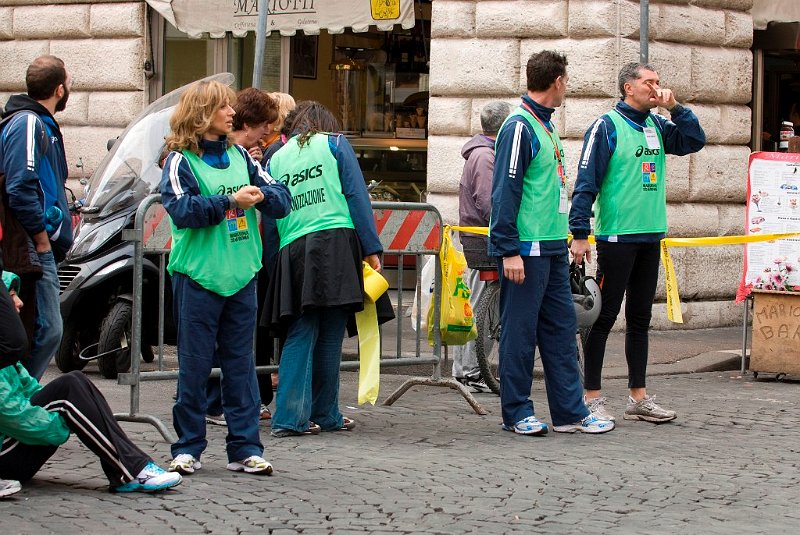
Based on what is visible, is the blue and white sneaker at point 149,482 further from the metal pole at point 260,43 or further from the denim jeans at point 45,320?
the metal pole at point 260,43

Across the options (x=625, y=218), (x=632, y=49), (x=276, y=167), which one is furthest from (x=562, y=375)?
(x=632, y=49)

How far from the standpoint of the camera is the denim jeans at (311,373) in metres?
7.25

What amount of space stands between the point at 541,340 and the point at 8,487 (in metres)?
3.00

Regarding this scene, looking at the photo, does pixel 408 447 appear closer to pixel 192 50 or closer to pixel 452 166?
pixel 452 166

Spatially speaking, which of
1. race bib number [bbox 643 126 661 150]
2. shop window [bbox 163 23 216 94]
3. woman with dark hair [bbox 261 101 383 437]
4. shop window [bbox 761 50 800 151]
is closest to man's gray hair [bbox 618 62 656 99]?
race bib number [bbox 643 126 661 150]

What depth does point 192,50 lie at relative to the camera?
1456 cm

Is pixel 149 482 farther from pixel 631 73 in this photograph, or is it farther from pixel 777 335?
pixel 777 335

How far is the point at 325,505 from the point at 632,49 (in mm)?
7299

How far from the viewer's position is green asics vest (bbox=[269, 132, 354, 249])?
7.20m

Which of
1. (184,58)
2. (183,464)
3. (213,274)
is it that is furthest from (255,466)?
(184,58)

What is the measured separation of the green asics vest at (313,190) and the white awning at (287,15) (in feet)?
19.2

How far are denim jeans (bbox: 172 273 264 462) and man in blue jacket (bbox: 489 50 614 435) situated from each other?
1.65 m

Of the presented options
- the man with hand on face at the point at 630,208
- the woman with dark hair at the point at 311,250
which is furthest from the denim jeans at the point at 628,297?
the woman with dark hair at the point at 311,250

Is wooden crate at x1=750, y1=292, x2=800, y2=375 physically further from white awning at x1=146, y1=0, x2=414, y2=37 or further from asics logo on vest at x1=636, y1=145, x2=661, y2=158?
white awning at x1=146, y1=0, x2=414, y2=37
